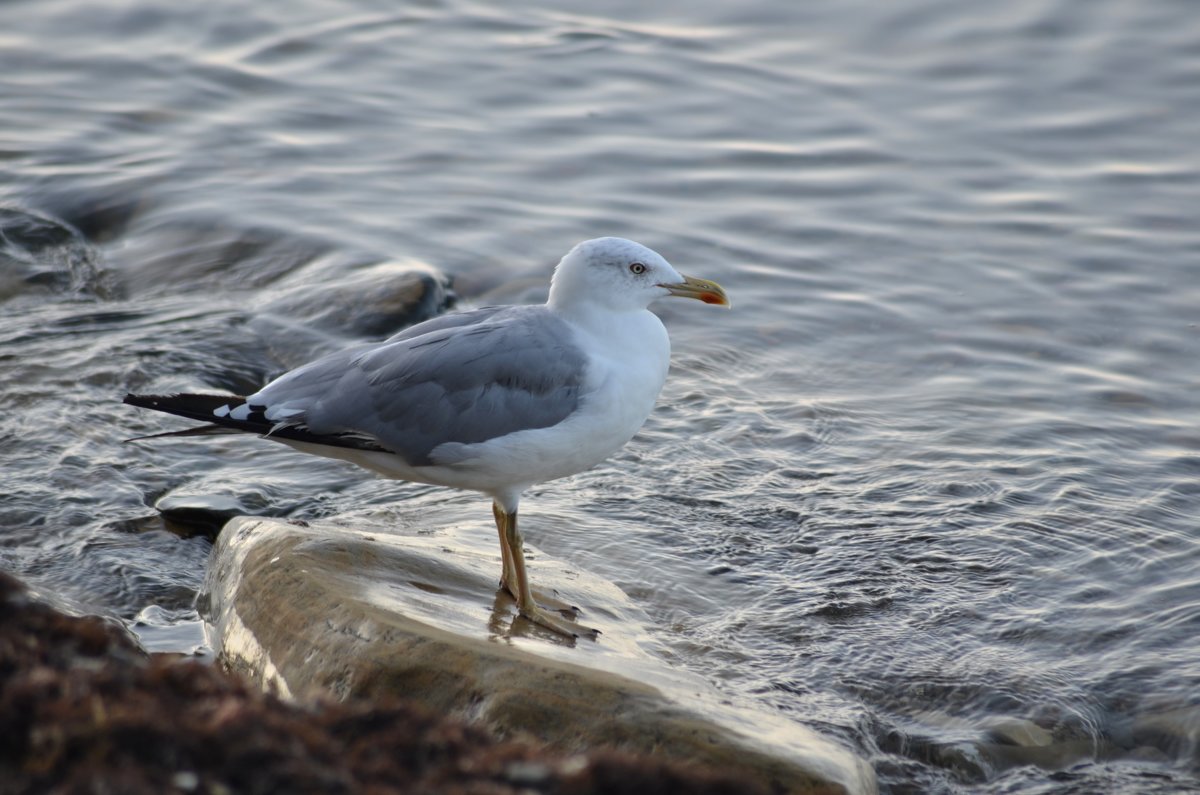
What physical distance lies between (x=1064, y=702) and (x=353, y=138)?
8094 millimetres

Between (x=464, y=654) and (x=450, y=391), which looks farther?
(x=450, y=391)

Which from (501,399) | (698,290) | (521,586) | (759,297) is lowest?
(521,586)

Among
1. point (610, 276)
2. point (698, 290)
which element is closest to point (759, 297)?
point (698, 290)

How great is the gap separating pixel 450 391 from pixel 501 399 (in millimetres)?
202

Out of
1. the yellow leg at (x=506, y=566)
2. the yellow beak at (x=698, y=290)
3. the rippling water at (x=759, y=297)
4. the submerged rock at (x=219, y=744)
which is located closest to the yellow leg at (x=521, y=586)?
the yellow leg at (x=506, y=566)

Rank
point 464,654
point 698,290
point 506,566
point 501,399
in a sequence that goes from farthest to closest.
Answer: point 698,290 → point 506,566 → point 501,399 → point 464,654

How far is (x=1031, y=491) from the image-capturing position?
6.94 metres

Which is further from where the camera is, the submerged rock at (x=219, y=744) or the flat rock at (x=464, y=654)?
the flat rock at (x=464, y=654)

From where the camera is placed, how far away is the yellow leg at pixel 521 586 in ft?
17.2

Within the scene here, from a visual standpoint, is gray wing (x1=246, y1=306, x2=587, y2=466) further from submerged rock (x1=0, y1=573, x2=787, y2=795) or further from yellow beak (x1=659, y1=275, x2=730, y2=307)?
submerged rock (x1=0, y1=573, x2=787, y2=795)

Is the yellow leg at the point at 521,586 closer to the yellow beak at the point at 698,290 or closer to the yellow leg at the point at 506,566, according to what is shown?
the yellow leg at the point at 506,566

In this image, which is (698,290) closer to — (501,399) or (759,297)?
(501,399)

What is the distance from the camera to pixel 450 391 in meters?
5.31

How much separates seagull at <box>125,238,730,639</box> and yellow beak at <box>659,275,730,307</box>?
148 mm
